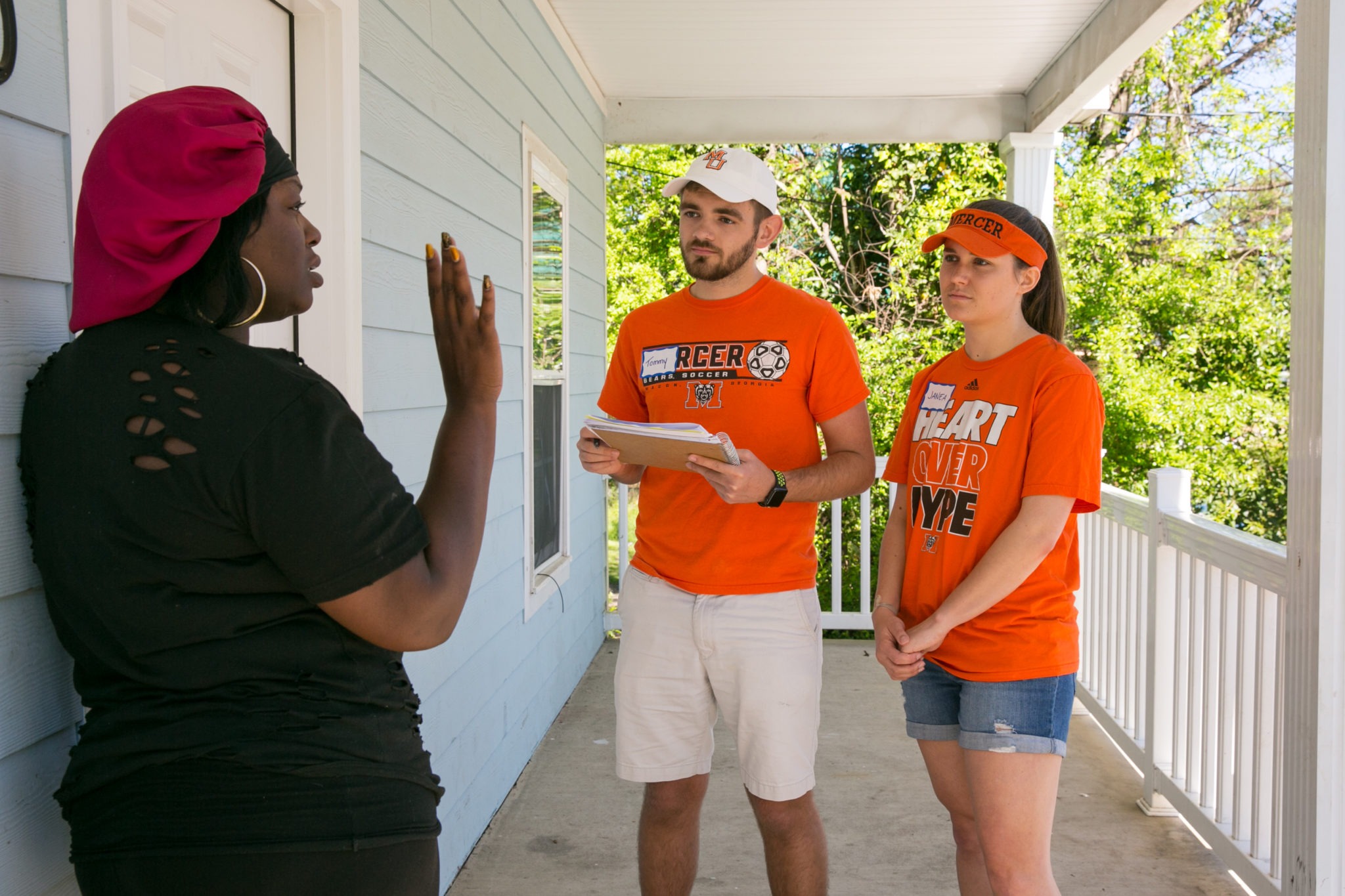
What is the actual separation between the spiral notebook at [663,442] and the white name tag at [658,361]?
0.29 metres

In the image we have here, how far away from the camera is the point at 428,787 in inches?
44.8

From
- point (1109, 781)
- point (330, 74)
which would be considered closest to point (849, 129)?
point (1109, 781)

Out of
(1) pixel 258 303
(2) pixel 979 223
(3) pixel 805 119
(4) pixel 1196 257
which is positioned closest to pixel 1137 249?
(4) pixel 1196 257

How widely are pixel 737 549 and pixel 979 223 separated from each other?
848 mm

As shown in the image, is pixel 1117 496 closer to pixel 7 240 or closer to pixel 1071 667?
pixel 1071 667

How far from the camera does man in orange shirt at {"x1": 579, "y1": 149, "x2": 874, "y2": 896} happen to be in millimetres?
2273

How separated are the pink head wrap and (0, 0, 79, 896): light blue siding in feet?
0.53

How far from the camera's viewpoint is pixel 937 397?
2.18 meters

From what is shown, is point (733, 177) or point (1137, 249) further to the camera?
point (1137, 249)

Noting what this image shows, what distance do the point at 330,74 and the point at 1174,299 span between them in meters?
10.5

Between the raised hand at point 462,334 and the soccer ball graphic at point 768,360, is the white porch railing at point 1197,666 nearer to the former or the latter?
the soccer ball graphic at point 768,360

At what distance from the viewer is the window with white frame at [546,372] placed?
13.2ft

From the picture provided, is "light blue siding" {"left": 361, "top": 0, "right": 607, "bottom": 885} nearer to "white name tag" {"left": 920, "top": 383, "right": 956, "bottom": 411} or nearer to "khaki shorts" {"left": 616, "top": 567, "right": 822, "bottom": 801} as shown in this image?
"khaki shorts" {"left": 616, "top": 567, "right": 822, "bottom": 801}

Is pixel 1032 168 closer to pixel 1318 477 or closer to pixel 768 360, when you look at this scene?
pixel 1318 477
